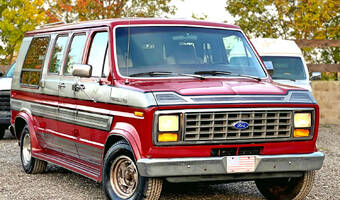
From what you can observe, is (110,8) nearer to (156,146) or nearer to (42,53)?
(42,53)

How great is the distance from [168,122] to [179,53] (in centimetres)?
146

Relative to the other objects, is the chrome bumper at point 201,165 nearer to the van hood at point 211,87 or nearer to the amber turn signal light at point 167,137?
the amber turn signal light at point 167,137

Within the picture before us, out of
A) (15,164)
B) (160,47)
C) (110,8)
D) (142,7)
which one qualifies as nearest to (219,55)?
(160,47)

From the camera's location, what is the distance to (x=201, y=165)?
6.12 meters

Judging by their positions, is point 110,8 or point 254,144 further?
point 110,8

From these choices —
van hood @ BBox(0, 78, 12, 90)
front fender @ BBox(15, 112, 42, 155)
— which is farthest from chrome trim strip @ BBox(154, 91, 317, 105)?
van hood @ BBox(0, 78, 12, 90)

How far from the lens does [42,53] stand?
944cm

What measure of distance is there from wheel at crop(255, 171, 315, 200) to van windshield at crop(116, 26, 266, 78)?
1.19 meters

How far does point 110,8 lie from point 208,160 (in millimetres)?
27309

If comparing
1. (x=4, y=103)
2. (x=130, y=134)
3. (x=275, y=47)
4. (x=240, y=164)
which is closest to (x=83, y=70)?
(x=130, y=134)

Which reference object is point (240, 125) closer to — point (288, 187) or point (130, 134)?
point (130, 134)

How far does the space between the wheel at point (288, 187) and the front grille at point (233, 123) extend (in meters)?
0.65

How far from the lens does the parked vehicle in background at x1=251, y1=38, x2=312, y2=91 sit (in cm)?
1454

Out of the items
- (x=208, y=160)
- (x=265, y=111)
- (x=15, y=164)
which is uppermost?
(x=265, y=111)
